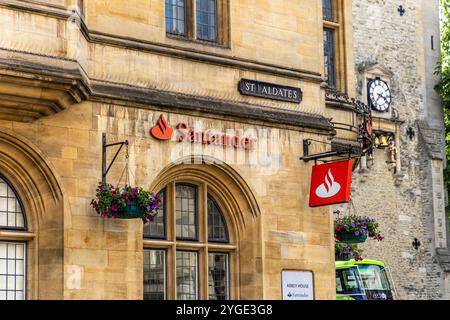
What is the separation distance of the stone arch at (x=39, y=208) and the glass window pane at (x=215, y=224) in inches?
126

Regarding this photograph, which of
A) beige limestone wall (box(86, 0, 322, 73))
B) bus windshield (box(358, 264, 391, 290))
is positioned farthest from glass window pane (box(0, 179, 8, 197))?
bus windshield (box(358, 264, 391, 290))

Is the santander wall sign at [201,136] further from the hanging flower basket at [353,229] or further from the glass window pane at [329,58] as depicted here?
the glass window pane at [329,58]

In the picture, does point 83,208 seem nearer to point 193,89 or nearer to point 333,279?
point 193,89

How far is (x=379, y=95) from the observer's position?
116ft

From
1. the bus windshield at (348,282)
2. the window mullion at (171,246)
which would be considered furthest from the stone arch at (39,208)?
the bus windshield at (348,282)

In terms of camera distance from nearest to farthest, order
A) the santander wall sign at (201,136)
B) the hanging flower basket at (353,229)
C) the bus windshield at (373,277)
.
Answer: the santander wall sign at (201,136), the hanging flower basket at (353,229), the bus windshield at (373,277)

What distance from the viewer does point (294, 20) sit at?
18719 mm

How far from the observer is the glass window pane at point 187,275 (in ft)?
55.4

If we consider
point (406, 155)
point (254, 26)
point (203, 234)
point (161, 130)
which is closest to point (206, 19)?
point (254, 26)

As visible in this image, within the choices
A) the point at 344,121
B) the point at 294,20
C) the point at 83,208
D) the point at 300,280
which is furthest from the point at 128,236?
the point at 344,121

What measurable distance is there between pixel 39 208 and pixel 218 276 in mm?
Result: 3606

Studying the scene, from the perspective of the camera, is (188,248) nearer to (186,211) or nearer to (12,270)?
(186,211)

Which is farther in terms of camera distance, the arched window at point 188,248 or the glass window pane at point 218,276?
the glass window pane at point 218,276

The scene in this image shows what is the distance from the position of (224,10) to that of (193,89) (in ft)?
5.64
